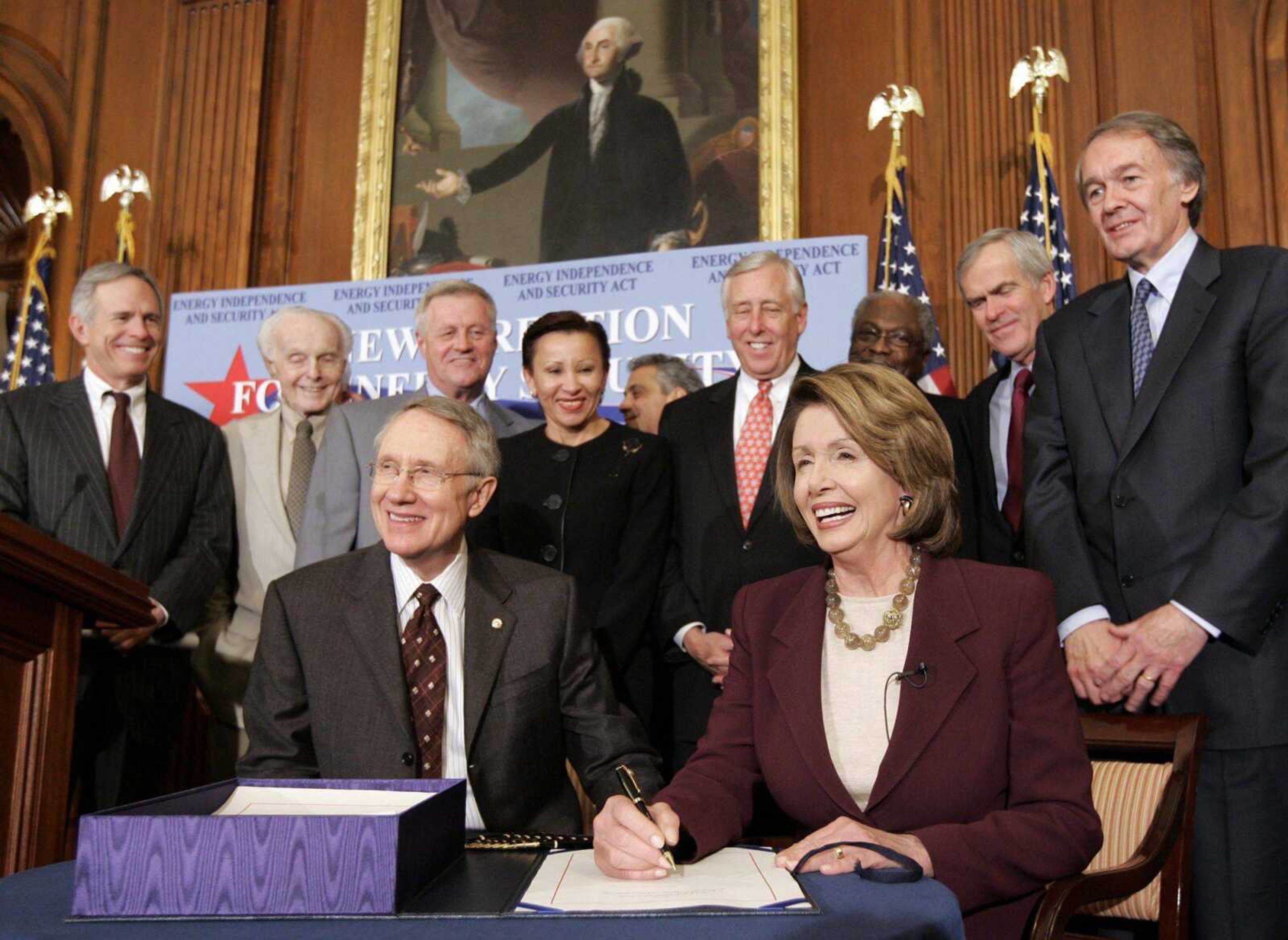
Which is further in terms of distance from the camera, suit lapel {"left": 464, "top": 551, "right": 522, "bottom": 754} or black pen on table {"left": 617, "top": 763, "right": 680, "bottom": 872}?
suit lapel {"left": 464, "top": 551, "right": 522, "bottom": 754}

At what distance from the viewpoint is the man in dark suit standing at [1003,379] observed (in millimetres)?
3352

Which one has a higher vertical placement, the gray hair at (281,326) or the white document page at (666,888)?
the gray hair at (281,326)

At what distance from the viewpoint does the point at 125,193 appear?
7.04m

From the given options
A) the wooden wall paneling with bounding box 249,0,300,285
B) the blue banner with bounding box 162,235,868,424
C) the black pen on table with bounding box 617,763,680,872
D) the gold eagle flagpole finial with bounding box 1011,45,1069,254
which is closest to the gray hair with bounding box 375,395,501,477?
the black pen on table with bounding box 617,763,680,872

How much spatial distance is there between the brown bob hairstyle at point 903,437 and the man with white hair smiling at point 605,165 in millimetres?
4880

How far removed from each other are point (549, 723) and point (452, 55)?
616cm

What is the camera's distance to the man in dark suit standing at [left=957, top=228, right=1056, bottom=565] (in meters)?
3.35

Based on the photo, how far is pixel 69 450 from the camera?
3.65 m

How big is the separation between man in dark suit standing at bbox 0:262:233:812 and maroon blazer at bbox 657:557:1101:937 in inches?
81.6

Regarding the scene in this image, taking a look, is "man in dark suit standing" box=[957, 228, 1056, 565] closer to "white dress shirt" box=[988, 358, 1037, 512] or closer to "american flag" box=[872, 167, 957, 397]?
"white dress shirt" box=[988, 358, 1037, 512]

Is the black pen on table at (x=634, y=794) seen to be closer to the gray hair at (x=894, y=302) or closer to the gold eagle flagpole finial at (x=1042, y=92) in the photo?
the gray hair at (x=894, y=302)

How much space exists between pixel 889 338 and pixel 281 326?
2.10m

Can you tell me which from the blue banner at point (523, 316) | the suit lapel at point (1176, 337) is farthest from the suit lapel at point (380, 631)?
the blue banner at point (523, 316)

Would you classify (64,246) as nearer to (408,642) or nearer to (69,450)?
(69,450)
